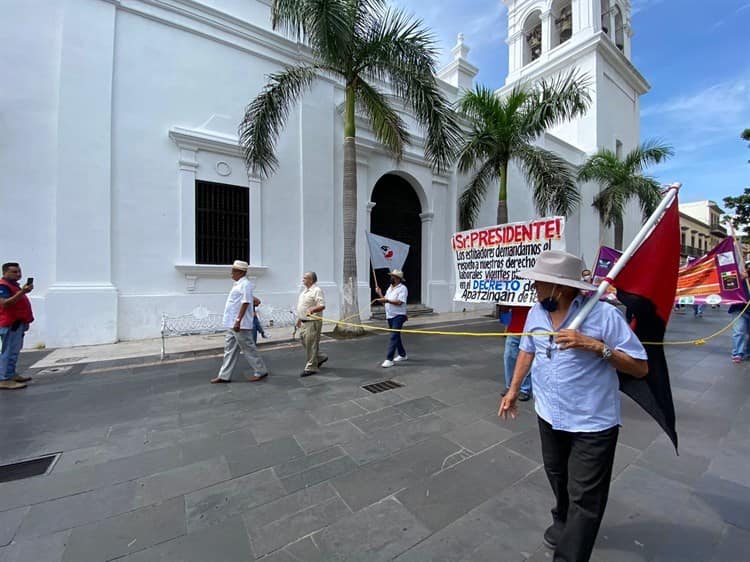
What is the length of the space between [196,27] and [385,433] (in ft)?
34.8

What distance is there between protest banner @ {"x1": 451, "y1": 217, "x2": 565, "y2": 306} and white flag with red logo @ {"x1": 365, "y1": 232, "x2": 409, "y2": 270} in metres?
2.19

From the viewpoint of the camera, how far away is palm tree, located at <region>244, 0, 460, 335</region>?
7297 mm

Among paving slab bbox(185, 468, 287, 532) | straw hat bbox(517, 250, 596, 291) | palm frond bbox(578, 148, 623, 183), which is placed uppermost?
palm frond bbox(578, 148, 623, 183)

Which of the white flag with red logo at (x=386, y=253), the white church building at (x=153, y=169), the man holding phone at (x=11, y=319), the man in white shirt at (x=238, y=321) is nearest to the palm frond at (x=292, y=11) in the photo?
the white church building at (x=153, y=169)

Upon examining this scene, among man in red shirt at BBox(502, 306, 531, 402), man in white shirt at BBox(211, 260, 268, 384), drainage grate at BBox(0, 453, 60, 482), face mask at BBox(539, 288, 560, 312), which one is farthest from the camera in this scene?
man in white shirt at BBox(211, 260, 268, 384)

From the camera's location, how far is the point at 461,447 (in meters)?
3.12

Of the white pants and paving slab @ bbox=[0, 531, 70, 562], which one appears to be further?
the white pants

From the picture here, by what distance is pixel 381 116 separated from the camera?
8695 millimetres

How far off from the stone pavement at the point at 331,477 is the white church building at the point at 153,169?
11.3 feet

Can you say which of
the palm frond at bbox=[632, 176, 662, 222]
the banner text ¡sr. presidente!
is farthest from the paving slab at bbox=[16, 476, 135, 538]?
the palm frond at bbox=[632, 176, 662, 222]

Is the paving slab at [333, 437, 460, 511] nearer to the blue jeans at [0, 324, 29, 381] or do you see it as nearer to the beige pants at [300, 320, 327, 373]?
the beige pants at [300, 320, 327, 373]

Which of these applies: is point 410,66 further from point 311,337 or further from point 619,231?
point 619,231

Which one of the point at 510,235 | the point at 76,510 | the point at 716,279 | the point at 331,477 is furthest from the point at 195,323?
the point at 716,279

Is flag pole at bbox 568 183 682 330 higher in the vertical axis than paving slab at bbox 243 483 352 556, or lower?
higher
